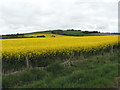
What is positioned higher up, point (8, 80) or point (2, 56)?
point (2, 56)

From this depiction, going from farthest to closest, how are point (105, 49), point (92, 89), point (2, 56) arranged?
point (105, 49)
point (2, 56)
point (92, 89)

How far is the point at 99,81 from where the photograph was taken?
665 cm

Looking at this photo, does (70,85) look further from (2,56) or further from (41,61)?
(2,56)

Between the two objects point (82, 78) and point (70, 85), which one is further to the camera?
point (82, 78)

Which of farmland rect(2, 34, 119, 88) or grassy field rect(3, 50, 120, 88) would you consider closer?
grassy field rect(3, 50, 120, 88)

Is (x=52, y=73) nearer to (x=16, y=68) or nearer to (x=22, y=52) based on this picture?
(x=16, y=68)

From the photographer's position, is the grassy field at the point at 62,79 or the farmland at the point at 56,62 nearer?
the grassy field at the point at 62,79

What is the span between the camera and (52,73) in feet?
27.8

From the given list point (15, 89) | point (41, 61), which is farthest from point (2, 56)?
point (15, 89)

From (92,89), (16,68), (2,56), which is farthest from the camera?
(2,56)

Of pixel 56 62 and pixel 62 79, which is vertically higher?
pixel 56 62

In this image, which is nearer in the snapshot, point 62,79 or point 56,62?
point 62,79

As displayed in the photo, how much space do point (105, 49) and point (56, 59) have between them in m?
6.79

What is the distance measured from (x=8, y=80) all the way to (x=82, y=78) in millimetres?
3173
